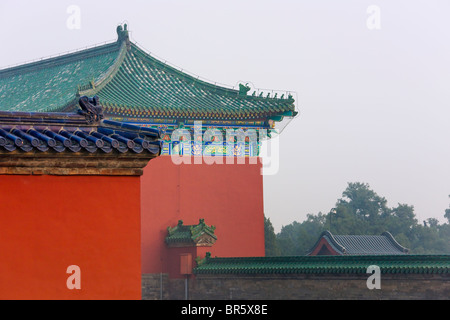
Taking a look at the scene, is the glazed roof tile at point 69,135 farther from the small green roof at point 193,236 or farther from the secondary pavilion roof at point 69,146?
the small green roof at point 193,236

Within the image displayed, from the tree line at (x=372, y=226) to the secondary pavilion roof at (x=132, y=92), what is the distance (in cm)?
1829

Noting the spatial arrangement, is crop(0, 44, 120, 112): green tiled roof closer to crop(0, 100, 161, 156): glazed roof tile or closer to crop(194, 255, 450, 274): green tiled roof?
crop(194, 255, 450, 274): green tiled roof

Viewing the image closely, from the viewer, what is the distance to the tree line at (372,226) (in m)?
44.5

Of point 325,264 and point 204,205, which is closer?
point 325,264

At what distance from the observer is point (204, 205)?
2175cm

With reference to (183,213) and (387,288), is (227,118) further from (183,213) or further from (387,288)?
(387,288)

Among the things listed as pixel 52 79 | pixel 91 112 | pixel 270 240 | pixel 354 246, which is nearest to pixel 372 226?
pixel 270 240

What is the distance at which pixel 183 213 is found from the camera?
2152 cm

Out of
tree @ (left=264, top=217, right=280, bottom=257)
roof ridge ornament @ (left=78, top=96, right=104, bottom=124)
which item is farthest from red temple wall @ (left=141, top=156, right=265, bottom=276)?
tree @ (left=264, top=217, right=280, bottom=257)

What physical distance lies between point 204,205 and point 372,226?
27991 millimetres

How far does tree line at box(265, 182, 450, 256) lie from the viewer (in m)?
44.5

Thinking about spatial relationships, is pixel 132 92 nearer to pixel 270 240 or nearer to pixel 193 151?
pixel 193 151

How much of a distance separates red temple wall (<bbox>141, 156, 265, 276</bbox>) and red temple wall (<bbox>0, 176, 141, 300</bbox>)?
41.8ft

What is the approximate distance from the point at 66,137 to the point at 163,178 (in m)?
13.1
